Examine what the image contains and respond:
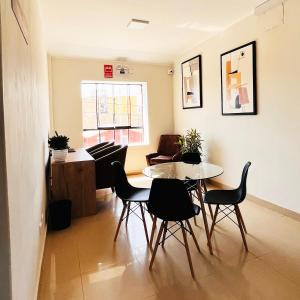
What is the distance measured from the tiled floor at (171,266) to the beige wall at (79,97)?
283 cm

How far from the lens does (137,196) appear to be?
264 cm

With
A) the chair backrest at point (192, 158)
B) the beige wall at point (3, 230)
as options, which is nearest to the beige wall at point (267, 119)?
the chair backrest at point (192, 158)

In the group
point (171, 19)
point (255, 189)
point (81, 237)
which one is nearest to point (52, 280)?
point (81, 237)

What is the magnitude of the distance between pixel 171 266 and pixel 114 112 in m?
4.28

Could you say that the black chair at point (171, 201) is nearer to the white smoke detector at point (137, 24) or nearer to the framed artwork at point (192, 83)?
the white smoke detector at point (137, 24)

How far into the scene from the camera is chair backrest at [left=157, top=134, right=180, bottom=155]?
18.6 ft

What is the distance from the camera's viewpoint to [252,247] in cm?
247

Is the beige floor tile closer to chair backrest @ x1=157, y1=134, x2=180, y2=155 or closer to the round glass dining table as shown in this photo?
the round glass dining table

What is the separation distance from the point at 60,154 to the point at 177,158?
7.38 ft

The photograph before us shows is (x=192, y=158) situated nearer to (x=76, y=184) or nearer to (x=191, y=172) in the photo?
(x=191, y=172)

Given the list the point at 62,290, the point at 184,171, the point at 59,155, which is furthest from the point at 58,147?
the point at 62,290

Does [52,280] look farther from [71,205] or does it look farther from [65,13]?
[65,13]

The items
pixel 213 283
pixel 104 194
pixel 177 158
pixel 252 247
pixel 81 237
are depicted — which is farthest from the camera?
pixel 177 158

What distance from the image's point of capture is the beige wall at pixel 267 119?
3.04 meters
